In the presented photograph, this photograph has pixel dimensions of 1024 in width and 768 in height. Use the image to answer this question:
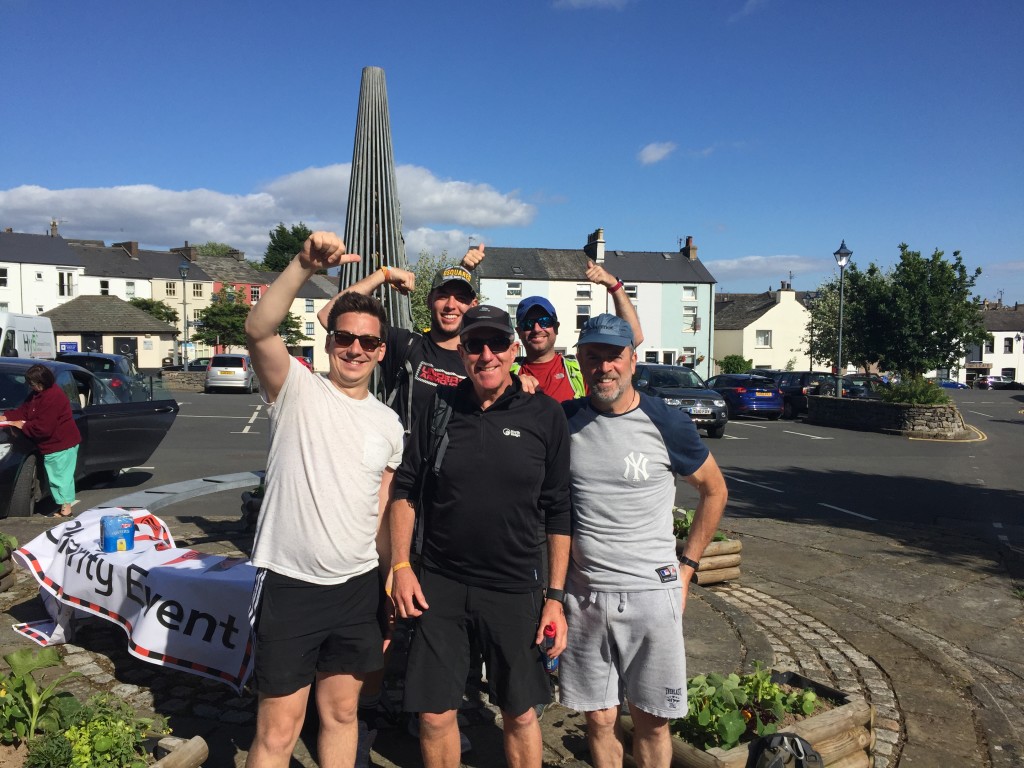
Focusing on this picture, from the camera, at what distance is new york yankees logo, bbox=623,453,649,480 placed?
296 cm

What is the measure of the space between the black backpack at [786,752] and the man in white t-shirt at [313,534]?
60.9 inches

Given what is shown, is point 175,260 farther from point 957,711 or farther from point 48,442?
point 957,711

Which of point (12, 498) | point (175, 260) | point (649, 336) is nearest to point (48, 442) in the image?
point (12, 498)

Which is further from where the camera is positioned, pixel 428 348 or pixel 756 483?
pixel 756 483

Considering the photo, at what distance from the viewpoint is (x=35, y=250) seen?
58781mm

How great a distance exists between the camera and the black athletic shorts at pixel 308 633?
8.96ft

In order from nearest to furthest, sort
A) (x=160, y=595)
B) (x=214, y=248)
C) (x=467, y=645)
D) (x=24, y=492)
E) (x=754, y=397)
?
1. (x=467, y=645)
2. (x=160, y=595)
3. (x=24, y=492)
4. (x=754, y=397)
5. (x=214, y=248)

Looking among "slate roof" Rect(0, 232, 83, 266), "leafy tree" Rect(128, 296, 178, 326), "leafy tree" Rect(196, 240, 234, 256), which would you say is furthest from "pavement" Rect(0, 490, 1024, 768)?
"leafy tree" Rect(196, 240, 234, 256)

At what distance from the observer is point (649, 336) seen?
180 feet

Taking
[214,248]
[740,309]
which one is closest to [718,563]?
[740,309]

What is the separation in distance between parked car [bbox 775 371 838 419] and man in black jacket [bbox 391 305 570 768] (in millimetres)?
26481

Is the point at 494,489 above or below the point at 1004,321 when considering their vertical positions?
below

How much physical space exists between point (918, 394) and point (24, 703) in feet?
76.6

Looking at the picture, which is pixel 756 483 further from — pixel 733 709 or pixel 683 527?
pixel 733 709
